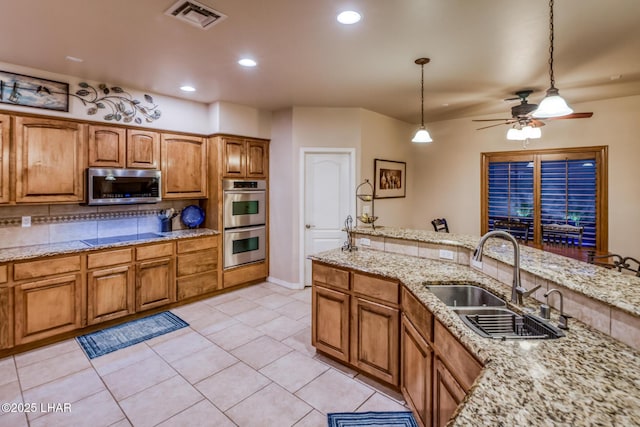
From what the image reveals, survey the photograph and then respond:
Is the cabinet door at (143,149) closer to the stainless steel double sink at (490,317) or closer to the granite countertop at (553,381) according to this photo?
the stainless steel double sink at (490,317)

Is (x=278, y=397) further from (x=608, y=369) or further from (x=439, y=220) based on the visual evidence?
(x=439, y=220)

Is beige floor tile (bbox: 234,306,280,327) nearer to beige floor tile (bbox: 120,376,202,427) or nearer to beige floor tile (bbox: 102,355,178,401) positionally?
beige floor tile (bbox: 102,355,178,401)

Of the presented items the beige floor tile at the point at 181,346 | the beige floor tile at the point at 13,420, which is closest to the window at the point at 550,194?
the beige floor tile at the point at 181,346

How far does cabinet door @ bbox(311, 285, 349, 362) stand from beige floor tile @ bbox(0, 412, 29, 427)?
2102 mm

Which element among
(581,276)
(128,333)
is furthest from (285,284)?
(581,276)

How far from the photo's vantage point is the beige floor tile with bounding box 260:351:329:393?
2664mm

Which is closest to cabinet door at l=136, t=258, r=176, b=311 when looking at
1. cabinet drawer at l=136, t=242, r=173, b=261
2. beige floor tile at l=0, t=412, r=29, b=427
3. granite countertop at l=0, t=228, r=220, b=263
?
cabinet drawer at l=136, t=242, r=173, b=261

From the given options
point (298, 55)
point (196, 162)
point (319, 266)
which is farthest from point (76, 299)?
point (298, 55)

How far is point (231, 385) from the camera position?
8.63 feet

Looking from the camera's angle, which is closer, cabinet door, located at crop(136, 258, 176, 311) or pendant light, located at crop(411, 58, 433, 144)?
pendant light, located at crop(411, 58, 433, 144)

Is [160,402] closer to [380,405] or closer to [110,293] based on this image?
[380,405]

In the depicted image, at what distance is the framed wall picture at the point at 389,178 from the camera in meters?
5.38

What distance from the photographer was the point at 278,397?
248 centimetres

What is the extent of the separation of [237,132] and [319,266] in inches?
109
